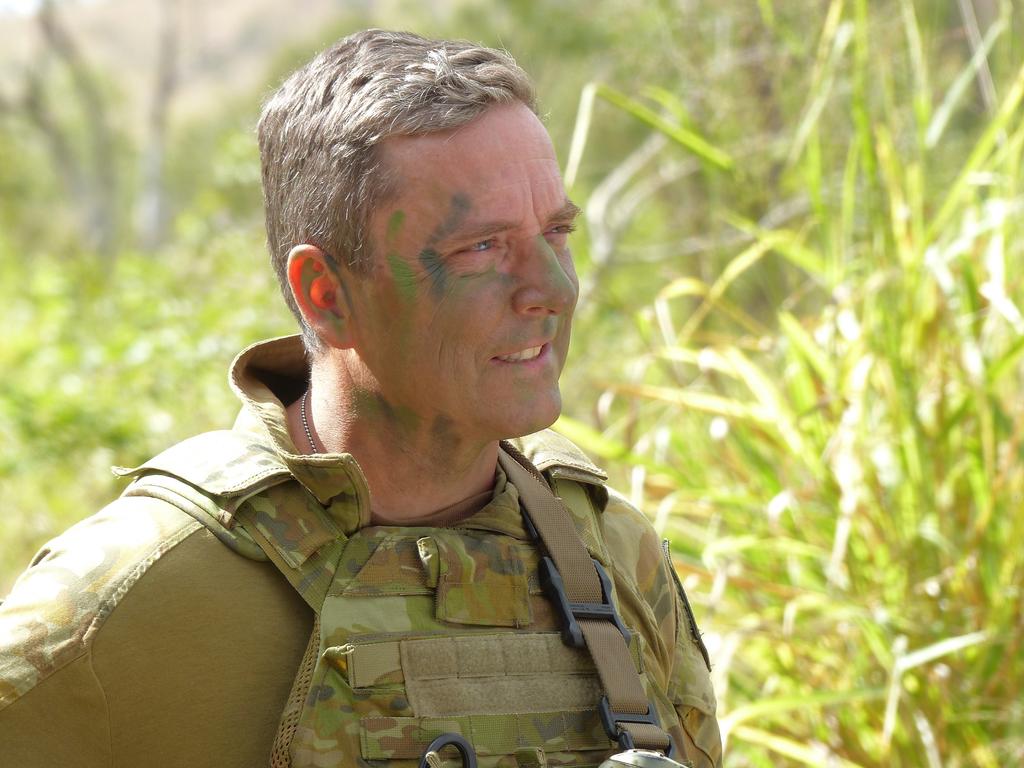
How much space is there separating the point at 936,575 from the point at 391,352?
167 cm

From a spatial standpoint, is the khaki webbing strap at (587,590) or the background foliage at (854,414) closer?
the khaki webbing strap at (587,590)

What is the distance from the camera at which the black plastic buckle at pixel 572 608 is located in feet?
4.89

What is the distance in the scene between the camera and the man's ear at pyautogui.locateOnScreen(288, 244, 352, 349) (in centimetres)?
153

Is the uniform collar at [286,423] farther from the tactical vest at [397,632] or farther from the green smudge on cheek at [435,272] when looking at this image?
the green smudge on cheek at [435,272]

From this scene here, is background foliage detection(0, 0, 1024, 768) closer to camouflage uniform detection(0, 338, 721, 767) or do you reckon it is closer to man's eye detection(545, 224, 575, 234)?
man's eye detection(545, 224, 575, 234)

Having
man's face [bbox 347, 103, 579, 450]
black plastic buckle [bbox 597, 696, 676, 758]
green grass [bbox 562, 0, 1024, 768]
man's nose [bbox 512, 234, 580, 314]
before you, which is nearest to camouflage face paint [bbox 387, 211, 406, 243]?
man's face [bbox 347, 103, 579, 450]

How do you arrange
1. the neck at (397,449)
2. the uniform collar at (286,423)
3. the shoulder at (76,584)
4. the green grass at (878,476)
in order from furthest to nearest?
the green grass at (878,476) < the neck at (397,449) < the uniform collar at (286,423) < the shoulder at (76,584)

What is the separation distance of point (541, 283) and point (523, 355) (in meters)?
0.09

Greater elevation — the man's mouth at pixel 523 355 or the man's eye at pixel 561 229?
the man's eye at pixel 561 229

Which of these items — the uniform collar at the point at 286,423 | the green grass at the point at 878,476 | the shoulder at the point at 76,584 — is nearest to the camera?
the shoulder at the point at 76,584

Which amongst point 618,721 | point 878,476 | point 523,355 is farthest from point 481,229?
point 878,476

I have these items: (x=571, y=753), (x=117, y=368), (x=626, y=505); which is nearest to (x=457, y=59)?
(x=626, y=505)

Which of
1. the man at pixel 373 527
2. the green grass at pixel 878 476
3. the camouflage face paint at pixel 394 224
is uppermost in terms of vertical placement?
the camouflage face paint at pixel 394 224

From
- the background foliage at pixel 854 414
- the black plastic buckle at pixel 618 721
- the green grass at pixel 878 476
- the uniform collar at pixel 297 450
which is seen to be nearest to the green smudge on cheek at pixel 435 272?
the uniform collar at pixel 297 450
